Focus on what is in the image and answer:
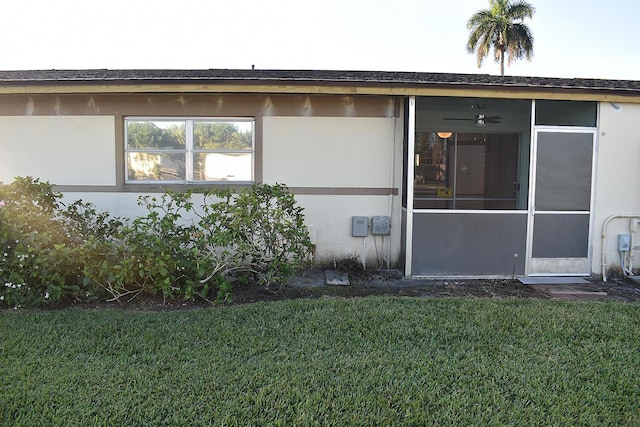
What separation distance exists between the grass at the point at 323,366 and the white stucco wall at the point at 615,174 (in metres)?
2.36

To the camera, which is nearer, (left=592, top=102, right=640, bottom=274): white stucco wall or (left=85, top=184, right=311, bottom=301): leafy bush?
(left=85, top=184, right=311, bottom=301): leafy bush

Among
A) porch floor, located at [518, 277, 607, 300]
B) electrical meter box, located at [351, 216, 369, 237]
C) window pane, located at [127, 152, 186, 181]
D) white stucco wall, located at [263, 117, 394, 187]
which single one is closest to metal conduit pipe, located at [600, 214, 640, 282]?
porch floor, located at [518, 277, 607, 300]

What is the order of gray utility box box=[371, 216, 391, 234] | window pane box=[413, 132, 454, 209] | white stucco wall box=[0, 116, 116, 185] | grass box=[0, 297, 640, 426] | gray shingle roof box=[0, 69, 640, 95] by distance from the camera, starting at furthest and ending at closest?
A: window pane box=[413, 132, 454, 209]
gray utility box box=[371, 216, 391, 234]
white stucco wall box=[0, 116, 116, 185]
gray shingle roof box=[0, 69, 640, 95]
grass box=[0, 297, 640, 426]

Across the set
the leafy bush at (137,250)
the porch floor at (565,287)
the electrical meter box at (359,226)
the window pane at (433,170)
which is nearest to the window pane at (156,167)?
the leafy bush at (137,250)

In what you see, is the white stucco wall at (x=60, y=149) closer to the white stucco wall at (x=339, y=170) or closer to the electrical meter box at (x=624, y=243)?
the white stucco wall at (x=339, y=170)

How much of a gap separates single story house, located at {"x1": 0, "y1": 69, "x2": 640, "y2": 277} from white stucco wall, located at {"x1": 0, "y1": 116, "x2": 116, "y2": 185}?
18mm

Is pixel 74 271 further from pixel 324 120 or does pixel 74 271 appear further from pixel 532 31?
pixel 532 31

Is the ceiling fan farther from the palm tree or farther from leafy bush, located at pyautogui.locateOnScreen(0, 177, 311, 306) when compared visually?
the palm tree

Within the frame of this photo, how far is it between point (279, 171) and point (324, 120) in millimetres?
1082

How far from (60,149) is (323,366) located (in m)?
5.98

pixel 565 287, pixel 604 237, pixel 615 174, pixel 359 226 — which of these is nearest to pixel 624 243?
pixel 604 237

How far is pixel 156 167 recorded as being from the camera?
734 centimetres

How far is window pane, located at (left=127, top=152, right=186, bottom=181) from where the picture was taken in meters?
7.31

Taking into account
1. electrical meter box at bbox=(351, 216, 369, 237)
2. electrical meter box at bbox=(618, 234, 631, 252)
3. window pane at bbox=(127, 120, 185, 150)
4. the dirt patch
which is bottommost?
the dirt patch
